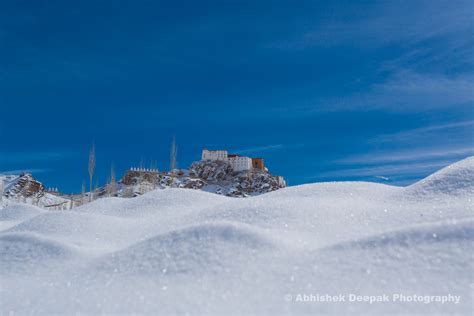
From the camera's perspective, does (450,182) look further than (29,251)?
Yes

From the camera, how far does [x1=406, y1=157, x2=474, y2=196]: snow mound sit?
2.69 m

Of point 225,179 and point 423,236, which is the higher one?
point 225,179

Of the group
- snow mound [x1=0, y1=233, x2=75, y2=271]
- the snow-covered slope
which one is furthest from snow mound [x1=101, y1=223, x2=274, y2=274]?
snow mound [x1=0, y1=233, x2=75, y2=271]

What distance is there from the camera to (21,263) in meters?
2.30

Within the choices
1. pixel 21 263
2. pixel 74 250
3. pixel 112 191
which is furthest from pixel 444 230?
pixel 112 191

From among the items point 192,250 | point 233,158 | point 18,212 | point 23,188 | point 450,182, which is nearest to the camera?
point 192,250

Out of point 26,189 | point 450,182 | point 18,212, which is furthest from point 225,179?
point 450,182

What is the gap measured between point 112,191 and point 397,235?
13428 mm

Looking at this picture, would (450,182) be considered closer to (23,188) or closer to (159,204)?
(159,204)

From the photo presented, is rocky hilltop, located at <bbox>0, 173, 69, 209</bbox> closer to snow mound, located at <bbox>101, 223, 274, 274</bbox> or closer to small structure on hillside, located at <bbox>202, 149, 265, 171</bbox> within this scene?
small structure on hillside, located at <bbox>202, 149, 265, 171</bbox>

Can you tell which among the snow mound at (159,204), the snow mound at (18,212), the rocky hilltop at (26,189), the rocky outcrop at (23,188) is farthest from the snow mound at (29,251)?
the rocky outcrop at (23,188)

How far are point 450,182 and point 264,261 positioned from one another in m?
1.79

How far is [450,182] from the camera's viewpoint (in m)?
2.77

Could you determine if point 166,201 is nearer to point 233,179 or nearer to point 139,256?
point 139,256
